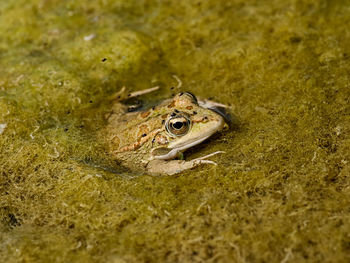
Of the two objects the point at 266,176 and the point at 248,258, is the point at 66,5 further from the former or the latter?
the point at 248,258

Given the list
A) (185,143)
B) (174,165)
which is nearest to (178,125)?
(185,143)

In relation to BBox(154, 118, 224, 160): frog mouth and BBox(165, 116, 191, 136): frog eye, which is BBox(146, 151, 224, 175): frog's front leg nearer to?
BBox(154, 118, 224, 160): frog mouth

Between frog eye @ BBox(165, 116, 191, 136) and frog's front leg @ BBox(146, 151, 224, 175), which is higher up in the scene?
frog eye @ BBox(165, 116, 191, 136)

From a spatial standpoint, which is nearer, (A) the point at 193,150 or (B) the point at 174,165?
(B) the point at 174,165

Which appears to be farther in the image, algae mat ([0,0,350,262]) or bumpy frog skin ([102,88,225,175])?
bumpy frog skin ([102,88,225,175])

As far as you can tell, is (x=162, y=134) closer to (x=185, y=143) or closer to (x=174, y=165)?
(x=185, y=143)

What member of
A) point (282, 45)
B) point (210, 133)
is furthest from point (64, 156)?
point (282, 45)

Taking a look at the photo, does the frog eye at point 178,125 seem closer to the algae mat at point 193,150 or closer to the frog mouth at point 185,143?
the frog mouth at point 185,143

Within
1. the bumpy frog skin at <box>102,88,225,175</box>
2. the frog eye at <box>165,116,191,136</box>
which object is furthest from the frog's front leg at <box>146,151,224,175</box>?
the frog eye at <box>165,116,191,136</box>
